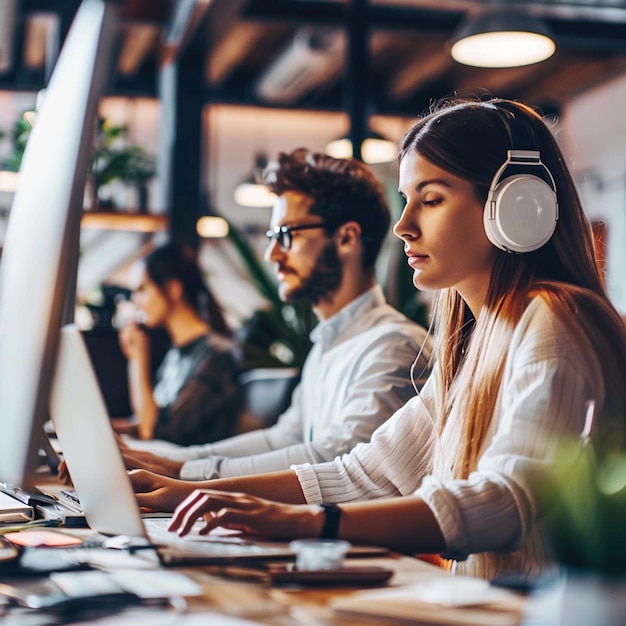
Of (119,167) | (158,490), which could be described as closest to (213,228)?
(119,167)

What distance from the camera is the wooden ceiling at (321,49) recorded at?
4504mm

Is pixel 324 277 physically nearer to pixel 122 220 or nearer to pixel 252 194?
pixel 122 220

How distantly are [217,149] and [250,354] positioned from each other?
5.00m

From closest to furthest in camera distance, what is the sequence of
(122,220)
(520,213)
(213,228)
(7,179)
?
(520,213) → (7,179) → (122,220) → (213,228)

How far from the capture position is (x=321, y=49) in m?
6.07

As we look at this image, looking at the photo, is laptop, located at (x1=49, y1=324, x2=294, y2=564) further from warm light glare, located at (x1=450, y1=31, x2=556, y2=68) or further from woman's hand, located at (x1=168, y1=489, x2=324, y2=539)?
warm light glare, located at (x1=450, y1=31, x2=556, y2=68)

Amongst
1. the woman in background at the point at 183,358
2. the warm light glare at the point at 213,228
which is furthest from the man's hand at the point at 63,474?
the warm light glare at the point at 213,228

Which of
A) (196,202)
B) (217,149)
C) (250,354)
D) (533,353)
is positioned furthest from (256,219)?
(533,353)

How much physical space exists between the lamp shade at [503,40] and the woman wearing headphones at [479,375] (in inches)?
84.7

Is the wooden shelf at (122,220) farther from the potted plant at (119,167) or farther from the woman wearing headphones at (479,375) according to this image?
the woman wearing headphones at (479,375)

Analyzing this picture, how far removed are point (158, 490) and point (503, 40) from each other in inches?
107

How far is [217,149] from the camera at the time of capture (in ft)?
27.0

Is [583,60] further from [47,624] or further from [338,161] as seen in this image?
[47,624]

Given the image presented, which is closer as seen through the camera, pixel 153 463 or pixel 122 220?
pixel 153 463
